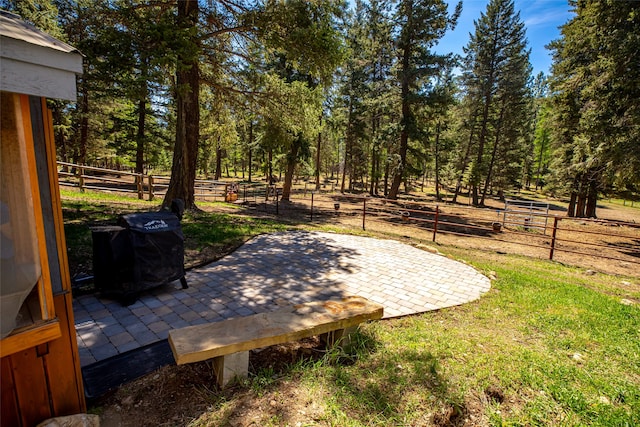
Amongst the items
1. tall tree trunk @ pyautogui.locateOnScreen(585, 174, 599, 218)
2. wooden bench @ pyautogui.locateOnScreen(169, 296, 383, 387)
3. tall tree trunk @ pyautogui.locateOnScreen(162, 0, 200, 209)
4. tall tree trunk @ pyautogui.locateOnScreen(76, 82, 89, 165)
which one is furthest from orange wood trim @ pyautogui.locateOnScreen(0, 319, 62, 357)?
tall tree trunk @ pyautogui.locateOnScreen(585, 174, 599, 218)

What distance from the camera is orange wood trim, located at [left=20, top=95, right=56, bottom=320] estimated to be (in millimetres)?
1593

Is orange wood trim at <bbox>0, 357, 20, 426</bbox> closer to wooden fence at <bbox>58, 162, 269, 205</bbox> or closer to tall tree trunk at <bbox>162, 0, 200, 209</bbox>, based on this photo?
wooden fence at <bbox>58, 162, 269, 205</bbox>

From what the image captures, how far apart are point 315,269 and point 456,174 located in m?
25.3

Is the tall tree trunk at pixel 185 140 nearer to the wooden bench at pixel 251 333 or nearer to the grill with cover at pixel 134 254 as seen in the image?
the grill with cover at pixel 134 254

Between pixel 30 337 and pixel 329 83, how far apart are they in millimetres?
8202

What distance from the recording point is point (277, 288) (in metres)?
4.50

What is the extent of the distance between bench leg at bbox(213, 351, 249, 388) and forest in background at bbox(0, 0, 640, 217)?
5442 mm

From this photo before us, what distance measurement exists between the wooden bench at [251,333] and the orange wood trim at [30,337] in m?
0.67

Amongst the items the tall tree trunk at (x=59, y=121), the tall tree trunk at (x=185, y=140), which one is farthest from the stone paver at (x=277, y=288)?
the tall tree trunk at (x=59, y=121)

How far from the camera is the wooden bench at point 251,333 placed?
208cm

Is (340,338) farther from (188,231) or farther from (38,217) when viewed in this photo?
(188,231)

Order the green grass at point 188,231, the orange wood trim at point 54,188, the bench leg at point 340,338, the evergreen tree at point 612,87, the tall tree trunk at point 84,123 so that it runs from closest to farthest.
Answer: the orange wood trim at point 54,188 < the bench leg at point 340,338 < the green grass at point 188,231 < the evergreen tree at point 612,87 < the tall tree trunk at point 84,123

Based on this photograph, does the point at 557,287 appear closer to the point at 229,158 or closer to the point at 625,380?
the point at 625,380

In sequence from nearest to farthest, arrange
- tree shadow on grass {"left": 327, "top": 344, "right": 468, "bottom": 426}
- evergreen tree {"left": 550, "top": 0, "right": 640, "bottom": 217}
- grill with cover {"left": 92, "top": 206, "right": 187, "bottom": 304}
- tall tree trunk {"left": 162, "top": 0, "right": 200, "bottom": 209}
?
tree shadow on grass {"left": 327, "top": 344, "right": 468, "bottom": 426}
grill with cover {"left": 92, "top": 206, "right": 187, "bottom": 304}
tall tree trunk {"left": 162, "top": 0, "right": 200, "bottom": 209}
evergreen tree {"left": 550, "top": 0, "right": 640, "bottom": 217}
